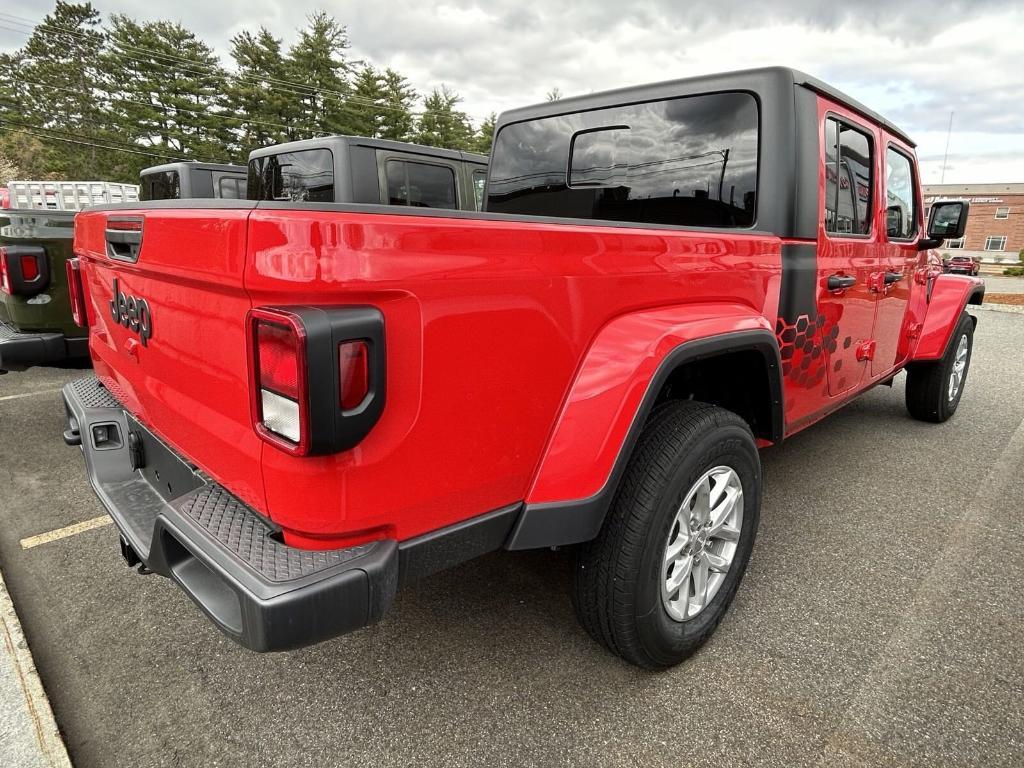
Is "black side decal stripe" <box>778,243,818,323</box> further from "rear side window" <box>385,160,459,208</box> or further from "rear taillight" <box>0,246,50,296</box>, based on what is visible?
"rear taillight" <box>0,246,50,296</box>

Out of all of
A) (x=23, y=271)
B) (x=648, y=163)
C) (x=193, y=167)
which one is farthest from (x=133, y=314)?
(x=193, y=167)

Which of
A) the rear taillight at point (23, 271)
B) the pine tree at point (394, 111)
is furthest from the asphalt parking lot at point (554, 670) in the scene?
the pine tree at point (394, 111)

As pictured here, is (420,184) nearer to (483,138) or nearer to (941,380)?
(941,380)

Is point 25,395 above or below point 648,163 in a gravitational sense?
below

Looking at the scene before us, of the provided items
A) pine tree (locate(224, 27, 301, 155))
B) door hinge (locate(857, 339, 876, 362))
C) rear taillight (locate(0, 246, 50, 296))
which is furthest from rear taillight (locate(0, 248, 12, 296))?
pine tree (locate(224, 27, 301, 155))

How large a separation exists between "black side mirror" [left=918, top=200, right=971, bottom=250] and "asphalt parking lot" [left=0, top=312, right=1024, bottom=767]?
1.91 meters

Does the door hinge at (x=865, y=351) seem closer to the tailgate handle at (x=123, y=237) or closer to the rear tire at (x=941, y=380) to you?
the rear tire at (x=941, y=380)

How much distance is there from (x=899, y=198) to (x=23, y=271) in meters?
5.37

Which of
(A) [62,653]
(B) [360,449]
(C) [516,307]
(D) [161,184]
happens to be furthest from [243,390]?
(D) [161,184]

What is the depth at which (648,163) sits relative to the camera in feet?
8.77

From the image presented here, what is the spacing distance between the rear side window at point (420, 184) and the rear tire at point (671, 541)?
433 cm

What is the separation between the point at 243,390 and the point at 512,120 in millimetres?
2504

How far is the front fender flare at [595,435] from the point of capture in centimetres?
157

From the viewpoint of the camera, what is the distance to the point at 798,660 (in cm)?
207
